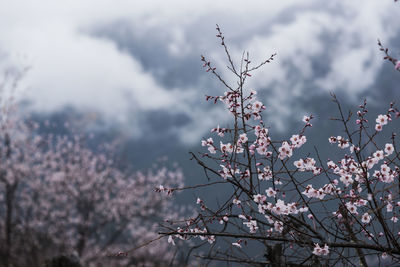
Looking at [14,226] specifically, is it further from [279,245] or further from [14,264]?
[279,245]

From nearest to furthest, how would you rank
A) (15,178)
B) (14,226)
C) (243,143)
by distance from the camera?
(243,143), (14,226), (15,178)

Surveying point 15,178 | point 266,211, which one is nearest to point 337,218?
point 266,211

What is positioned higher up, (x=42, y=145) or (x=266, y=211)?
(x=42, y=145)

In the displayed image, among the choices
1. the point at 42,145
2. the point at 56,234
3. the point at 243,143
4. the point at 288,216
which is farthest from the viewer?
the point at 42,145

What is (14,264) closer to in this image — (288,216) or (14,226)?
(14,226)

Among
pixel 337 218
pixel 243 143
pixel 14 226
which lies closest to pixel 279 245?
pixel 337 218

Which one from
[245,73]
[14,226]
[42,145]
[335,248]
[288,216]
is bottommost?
[335,248]

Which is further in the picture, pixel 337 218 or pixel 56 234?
pixel 56 234

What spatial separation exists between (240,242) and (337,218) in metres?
1.05

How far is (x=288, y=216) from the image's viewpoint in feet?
12.3

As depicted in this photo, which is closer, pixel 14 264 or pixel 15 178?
pixel 14 264

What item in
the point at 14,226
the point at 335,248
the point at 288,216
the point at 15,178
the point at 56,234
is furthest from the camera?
the point at 56,234

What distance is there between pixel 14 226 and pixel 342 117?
49.9 feet

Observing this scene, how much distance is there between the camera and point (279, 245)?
3891 millimetres
